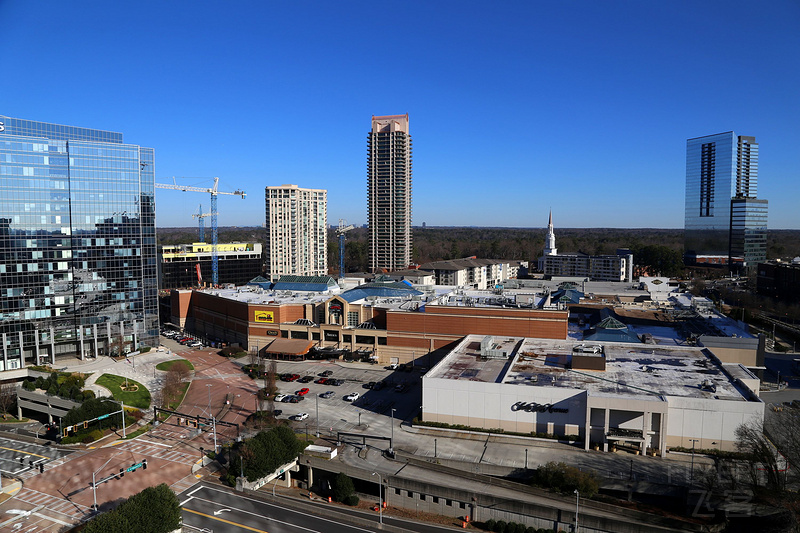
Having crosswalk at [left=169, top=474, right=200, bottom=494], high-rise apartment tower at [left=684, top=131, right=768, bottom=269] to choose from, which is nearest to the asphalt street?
crosswalk at [left=169, top=474, right=200, bottom=494]

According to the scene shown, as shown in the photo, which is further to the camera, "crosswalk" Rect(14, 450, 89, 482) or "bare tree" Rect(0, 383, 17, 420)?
"bare tree" Rect(0, 383, 17, 420)

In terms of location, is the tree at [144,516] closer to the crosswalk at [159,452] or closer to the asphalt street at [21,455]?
the crosswalk at [159,452]

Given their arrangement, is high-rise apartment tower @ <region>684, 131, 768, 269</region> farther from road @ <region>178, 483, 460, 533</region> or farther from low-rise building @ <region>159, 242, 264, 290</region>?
road @ <region>178, 483, 460, 533</region>

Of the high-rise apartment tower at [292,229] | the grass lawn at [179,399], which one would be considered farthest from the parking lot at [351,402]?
the high-rise apartment tower at [292,229]

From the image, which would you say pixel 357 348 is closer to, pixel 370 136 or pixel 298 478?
pixel 298 478

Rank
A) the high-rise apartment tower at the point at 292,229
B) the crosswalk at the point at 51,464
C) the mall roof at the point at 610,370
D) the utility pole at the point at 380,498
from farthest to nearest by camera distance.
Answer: the high-rise apartment tower at the point at 292,229 < the mall roof at the point at 610,370 < the crosswalk at the point at 51,464 < the utility pole at the point at 380,498
